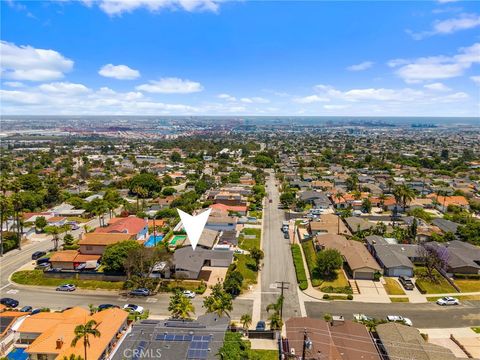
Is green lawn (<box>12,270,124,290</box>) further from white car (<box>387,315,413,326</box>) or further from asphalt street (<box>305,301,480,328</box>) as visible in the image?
white car (<box>387,315,413,326</box>)

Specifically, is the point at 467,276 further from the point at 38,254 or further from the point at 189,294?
the point at 38,254

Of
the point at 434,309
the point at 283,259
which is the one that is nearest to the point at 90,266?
the point at 283,259

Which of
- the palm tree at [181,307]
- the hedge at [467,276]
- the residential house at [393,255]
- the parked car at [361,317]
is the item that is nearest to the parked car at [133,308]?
the palm tree at [181,307]

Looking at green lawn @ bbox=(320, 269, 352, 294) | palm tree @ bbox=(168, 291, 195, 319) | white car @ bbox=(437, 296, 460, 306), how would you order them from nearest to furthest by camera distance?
palm tree @ bbox=(168, 291, 195, 319) → white car @ bbox=(437, 296, 460, 306) → green lawn @ bbox=(320, 269, 352, 294)

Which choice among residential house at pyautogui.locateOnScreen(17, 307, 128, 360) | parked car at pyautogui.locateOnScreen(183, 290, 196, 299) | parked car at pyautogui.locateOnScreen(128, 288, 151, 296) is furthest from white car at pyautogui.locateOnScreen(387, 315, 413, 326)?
parked car at pyautogui.locateOnScreen(128, 288, 151, 296)

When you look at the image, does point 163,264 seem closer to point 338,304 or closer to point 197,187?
point 338,304

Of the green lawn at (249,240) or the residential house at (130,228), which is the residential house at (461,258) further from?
the residential house at (130,228)
